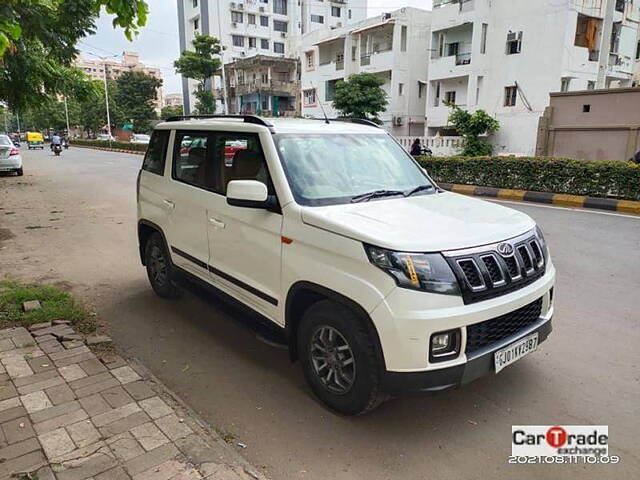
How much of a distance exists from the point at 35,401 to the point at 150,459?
42.8 inches

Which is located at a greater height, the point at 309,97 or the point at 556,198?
the point at 309,97

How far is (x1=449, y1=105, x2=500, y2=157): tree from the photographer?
2420 cm

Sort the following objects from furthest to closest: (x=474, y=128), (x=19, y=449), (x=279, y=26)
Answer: (x=279, y=26)
(x=474, y=128)
(x=19, y=449)

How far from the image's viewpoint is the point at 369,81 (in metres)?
29.7

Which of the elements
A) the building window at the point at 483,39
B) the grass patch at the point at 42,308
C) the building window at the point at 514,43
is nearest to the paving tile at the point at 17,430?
the grass patch at the point at 42,308

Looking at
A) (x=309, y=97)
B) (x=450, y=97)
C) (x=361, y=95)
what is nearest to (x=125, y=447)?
(x=361, y=95)

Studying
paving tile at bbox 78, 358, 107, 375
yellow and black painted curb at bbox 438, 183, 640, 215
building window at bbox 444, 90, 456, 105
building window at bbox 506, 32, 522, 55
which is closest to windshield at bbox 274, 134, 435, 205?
paving tile at bbox 78, 358, 107, 375

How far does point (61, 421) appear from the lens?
2.87 m

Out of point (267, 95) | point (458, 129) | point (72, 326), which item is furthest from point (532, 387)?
point (267, 95)

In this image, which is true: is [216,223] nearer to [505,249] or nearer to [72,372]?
[72,372]

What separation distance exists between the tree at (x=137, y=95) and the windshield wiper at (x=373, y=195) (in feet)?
206

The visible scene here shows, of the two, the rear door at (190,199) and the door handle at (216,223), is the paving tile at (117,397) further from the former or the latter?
the door handle at (216,223)

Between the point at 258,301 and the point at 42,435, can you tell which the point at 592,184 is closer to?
the point at 258,301

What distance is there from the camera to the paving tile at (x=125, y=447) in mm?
2562
